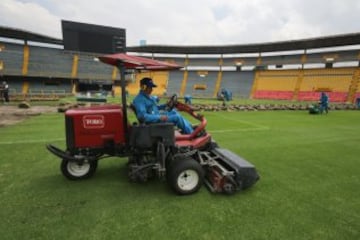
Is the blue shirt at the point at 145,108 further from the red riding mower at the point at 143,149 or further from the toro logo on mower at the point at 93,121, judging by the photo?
the toro logo on mower at the point at 93,121

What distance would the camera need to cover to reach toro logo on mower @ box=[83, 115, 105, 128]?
330 cm

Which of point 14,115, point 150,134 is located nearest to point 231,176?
point 150,134

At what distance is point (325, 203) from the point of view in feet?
9.91

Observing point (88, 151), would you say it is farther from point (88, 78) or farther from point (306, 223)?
point (88, 78)

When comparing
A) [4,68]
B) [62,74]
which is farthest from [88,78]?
[4,68]

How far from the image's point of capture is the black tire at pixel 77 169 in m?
3.64

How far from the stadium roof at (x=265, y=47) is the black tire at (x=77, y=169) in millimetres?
36062

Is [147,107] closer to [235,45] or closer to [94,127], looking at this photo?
[94,127]

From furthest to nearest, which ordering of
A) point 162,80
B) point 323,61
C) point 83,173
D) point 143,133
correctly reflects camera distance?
point 162,80 < point 323,61 < point 83,173 < point 143,133

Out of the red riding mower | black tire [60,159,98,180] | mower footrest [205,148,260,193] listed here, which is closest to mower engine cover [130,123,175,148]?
the red riding mower

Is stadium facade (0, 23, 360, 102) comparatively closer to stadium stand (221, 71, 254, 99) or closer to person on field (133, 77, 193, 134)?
stadium stand (221, 71, 254, 99)

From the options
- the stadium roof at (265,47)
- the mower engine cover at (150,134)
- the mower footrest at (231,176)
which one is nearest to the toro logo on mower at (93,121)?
the mower engine cover at (150,134)

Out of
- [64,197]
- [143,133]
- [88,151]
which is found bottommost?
[64,197]

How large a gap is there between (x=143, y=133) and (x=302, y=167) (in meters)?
3.33
